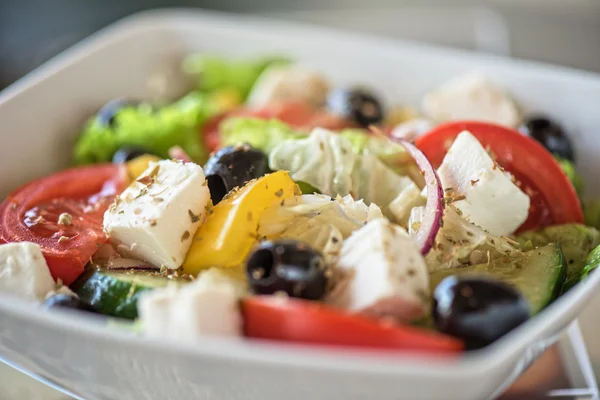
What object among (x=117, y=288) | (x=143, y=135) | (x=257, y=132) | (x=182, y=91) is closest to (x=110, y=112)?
(x=143, y=135)

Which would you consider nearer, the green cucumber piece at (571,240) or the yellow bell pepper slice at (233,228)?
the yellow bell pepper slice at (233,228)

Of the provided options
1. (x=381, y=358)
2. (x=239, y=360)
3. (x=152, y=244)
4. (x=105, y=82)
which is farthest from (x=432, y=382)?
(x=105, y=82)

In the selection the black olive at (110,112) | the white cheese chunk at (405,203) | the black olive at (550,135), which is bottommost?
the black olive at (550,135)

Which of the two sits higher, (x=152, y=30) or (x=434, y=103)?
(x=152, y=30)

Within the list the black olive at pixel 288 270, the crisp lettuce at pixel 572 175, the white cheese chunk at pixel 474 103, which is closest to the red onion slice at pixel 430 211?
the black olive at pixel 288 270

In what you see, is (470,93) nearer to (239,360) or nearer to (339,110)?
(339,110)

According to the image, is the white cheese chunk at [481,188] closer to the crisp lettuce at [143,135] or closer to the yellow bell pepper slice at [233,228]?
the yellow bell pepper slice at [233,228]
